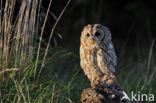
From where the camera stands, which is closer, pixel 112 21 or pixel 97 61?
pixel 97 61

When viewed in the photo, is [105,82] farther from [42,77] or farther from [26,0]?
[26,0]

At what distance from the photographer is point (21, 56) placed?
316 cm

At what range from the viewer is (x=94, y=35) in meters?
2.89

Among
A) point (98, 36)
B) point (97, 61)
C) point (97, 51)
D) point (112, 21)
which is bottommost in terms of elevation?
point (97, 61)

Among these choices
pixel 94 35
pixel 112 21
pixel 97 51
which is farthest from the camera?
pixel 112 21

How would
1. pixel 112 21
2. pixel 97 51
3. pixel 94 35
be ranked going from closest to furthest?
pixel 94 35 → pixel 97 51 → pixel 112 21

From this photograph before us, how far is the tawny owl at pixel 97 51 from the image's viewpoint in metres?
2.92

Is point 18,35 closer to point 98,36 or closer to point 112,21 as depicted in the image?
point 98,36

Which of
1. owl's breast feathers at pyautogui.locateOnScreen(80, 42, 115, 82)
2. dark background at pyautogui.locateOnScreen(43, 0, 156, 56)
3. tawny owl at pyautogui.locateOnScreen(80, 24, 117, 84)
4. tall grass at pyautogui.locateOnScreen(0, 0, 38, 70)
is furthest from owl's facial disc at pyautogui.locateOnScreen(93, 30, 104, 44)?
dark background at pyautogui.locateOnScreen(43, 0, 156, 56)

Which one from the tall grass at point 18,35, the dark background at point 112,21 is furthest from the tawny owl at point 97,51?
the dark background at point 112,21

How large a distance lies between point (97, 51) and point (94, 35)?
0.20 meters

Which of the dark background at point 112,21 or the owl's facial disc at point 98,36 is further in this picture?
the dark background at point 112,21

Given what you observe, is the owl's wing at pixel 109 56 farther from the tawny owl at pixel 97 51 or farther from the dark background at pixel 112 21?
the dark background at pixel 112 21

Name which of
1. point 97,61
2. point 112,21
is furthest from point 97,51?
point 112,21
